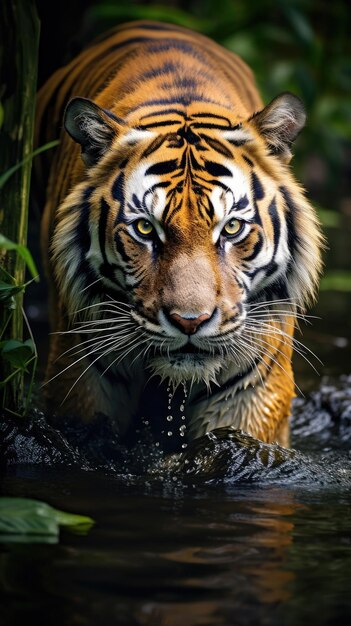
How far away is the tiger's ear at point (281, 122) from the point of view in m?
3.84

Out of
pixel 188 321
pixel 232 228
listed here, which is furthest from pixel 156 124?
pixel 188 321

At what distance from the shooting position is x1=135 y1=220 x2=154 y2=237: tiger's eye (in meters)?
3.65

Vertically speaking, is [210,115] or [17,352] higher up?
[210,115]

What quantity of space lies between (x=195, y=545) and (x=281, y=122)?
1614 millimetres

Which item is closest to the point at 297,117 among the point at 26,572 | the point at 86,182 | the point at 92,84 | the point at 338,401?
the point at 86,182

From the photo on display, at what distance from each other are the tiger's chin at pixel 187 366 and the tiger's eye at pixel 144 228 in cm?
39

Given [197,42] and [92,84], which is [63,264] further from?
[197,42]

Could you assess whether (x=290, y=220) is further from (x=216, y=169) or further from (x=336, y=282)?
(x=336, y=282)

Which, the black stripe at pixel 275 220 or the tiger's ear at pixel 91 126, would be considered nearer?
the tiger's ear at pixel 91 126

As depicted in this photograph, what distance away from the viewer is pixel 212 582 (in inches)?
102

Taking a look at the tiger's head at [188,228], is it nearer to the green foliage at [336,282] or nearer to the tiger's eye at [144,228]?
the tiger's eye at [144,228]

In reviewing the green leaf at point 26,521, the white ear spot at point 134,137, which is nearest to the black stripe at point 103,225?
the white ear spot at point 134,137

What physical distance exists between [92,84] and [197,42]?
1.81 feet

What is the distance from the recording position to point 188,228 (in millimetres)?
3545
